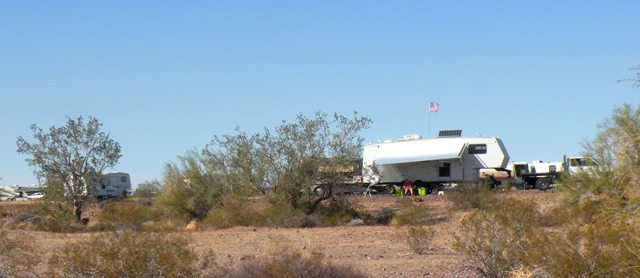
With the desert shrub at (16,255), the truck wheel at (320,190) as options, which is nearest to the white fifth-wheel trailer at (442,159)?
the truck wheel at (320,190)

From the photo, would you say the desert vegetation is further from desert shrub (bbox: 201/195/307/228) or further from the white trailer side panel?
the white trailer side panel

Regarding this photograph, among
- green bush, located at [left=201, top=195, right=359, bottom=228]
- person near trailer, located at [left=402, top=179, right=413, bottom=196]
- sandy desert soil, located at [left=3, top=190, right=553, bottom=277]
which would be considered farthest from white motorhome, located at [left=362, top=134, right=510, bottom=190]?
green bush, located at [left=201, top=195, right=359, bottom=228]

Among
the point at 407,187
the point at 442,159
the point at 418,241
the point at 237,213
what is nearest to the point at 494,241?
the point at 418,241

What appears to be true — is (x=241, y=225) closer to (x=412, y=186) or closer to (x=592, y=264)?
(x=412, y=186)

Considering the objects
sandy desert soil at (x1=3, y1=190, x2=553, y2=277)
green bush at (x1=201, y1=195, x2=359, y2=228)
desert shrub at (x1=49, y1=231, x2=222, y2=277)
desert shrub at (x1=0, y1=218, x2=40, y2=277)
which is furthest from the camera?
green bush at (x1=201, y1=195, x2=359, y2=228)

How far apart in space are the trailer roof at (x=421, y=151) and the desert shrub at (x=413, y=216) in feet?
41.0

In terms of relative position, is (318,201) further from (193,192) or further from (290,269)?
(290,269)

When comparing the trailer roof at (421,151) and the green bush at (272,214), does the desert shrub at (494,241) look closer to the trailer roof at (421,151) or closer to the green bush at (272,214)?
the green bush at (272,214)

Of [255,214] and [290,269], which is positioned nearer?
[290,269]

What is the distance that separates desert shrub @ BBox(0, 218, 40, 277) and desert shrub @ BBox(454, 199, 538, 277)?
7.23m

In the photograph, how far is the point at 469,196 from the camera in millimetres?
41156

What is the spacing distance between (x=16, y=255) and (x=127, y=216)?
2617 centimetres

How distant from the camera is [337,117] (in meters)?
41.2

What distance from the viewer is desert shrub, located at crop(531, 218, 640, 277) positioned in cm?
1168
